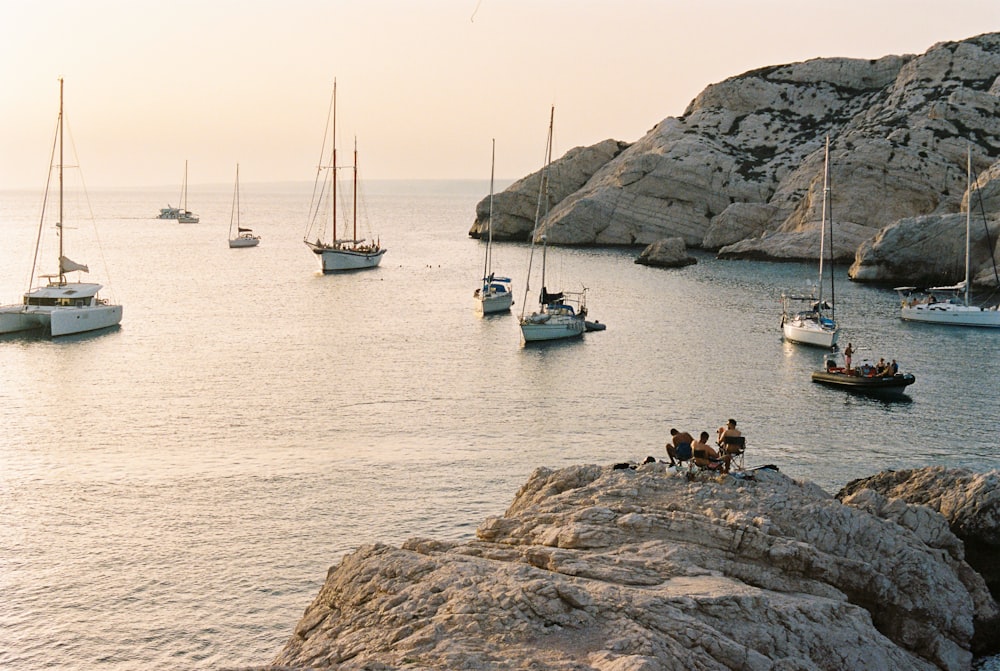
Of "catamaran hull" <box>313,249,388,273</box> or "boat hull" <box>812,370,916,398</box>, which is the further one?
"catamaran hull" <box>313,249,388,273</box>

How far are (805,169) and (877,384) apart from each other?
273 feet

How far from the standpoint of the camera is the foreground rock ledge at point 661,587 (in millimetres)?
14414

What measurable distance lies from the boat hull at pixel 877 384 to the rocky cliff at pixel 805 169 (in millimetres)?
39764

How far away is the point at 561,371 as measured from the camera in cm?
4894

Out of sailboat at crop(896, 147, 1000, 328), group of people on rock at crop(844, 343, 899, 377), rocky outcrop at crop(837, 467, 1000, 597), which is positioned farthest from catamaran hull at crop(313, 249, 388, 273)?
rocky outcrop at crop(837, 467, 1000, 597)

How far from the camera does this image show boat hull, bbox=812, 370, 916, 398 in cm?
4297

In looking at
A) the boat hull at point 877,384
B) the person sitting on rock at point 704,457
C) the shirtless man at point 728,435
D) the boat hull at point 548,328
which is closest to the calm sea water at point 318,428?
the boat hull at point 877,384

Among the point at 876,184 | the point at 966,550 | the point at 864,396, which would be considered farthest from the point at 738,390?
the point at 876,184

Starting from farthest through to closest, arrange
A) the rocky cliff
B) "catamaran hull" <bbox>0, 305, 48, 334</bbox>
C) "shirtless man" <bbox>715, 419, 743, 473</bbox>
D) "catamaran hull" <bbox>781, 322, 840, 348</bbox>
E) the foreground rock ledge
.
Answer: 1. the rocky cliff
2. "catamaran hull" <bbox>0, 305, 48, 334</bbox>
3. "catamaran hull" <bbox>781, 322, 840, 348</bbox>
4. "shirtless man" <bbox>715, 419, 743, 473</bbox>
5. the foreground rock ledge

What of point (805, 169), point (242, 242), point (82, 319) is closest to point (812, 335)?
point (82, 319)

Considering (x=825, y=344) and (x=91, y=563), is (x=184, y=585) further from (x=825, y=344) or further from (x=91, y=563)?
(x=825, y=344)

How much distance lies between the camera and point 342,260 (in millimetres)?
93500

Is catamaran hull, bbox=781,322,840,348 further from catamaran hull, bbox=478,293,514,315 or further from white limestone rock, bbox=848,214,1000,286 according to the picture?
white limestone rock, bbox=848,214,1000,286

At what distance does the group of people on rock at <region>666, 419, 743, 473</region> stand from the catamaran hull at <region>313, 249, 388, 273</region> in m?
73.2
